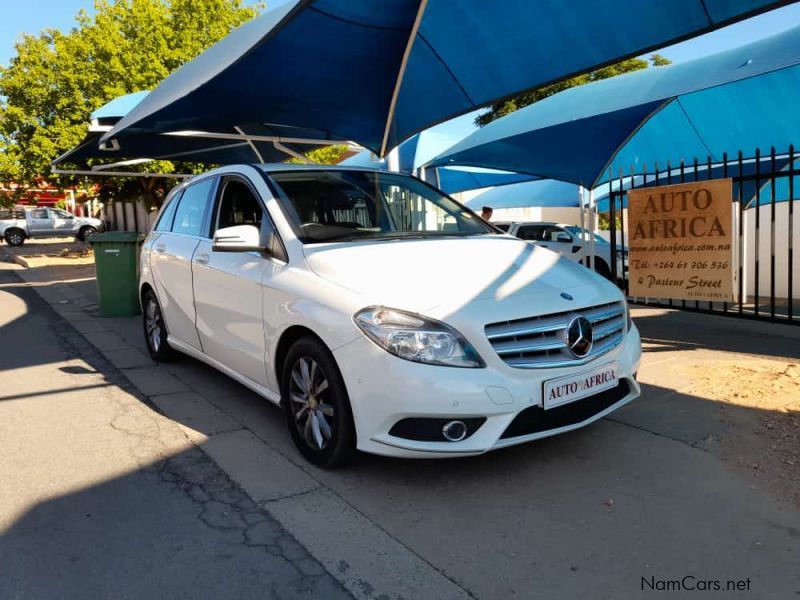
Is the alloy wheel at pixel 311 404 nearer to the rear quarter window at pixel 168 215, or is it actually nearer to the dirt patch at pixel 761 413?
the dirt patch at pixel 761 413

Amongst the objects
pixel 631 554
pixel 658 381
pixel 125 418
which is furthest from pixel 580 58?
pixel 125 418

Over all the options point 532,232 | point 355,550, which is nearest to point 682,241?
point 355,550

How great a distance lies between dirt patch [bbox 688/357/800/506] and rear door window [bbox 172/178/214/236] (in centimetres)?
414

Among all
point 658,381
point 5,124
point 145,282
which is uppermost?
point 5,124

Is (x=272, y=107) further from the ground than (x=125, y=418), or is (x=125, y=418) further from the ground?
(x=272, y=107)

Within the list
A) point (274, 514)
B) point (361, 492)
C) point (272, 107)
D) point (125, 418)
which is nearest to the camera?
point (274, 514)

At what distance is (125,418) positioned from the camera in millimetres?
4590

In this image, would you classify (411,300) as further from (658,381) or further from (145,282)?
(145,282)

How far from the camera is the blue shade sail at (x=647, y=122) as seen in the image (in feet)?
23.4

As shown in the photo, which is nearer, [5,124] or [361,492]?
[361,492]

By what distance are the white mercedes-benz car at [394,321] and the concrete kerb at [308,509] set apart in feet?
0.79

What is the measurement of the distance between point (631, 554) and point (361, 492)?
1.35m

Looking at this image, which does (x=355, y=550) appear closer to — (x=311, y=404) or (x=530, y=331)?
(x=311, y=404)

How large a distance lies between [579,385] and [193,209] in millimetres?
3631
